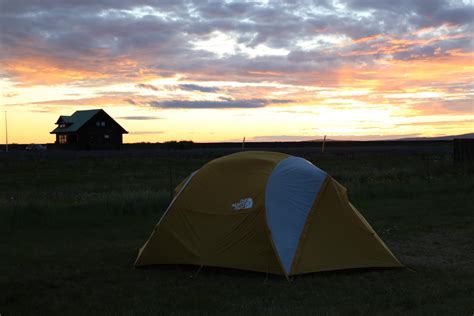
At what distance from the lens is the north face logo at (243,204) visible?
9.13 metres

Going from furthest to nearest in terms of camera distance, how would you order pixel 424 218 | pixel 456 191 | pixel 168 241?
pixel 456 191, pixel 424 218, pixel 168 241

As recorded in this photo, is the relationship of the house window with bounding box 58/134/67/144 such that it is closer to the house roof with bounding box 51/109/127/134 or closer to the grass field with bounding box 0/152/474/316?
the house roof with bounding box 51/109/127/134

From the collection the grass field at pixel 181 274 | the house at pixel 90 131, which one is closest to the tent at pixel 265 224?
the grass field at pixel 181 274

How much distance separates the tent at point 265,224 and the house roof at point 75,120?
66445 millimetres

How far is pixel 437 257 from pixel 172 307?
18.5 feet

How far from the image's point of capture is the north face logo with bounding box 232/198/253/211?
9.13 m

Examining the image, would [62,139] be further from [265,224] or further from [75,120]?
[265,224]

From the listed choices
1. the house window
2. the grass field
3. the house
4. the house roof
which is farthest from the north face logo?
the house window

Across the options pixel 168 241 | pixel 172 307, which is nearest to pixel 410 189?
pixel 168 241

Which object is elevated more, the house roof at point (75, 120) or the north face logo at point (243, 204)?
the house roof at point (75, 120)

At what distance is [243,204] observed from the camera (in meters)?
9.19

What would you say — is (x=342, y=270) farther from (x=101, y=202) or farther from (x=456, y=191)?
(x=456, y=191)

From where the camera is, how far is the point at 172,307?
7.22 m

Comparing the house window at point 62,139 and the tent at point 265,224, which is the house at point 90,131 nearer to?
the house window at point 62,139
